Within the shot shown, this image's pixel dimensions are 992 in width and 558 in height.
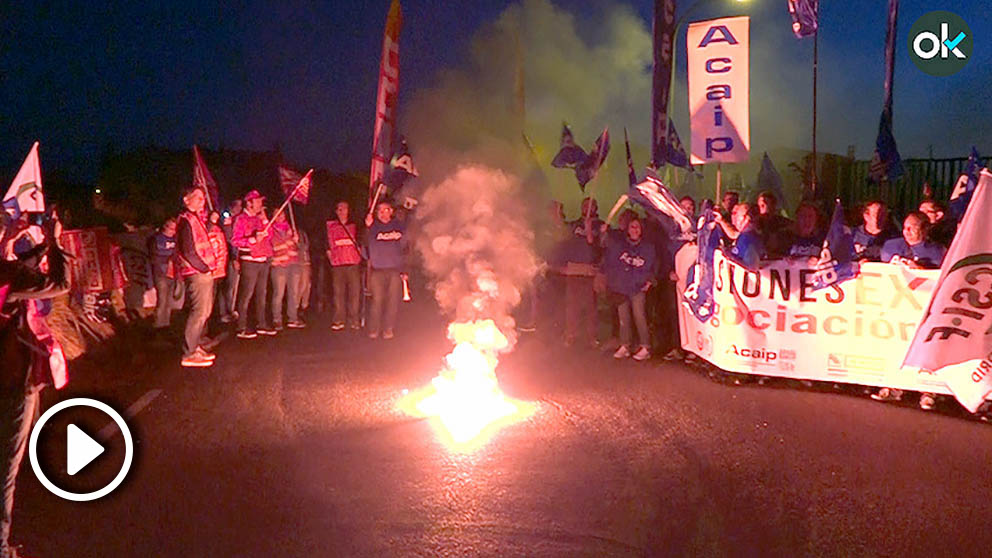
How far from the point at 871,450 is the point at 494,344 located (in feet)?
12.8

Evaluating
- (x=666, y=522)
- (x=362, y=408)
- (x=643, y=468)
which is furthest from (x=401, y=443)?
(x=666, y=522)

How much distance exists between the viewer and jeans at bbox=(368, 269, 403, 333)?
12633mm

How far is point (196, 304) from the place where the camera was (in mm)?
10391

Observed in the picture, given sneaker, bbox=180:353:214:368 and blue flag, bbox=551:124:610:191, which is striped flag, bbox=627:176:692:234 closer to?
blue flag, bbox=551:124:610:191

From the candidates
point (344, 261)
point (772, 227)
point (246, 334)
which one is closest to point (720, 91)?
point (772, 227)

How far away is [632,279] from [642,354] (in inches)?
36.4

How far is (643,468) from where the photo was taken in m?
6.39

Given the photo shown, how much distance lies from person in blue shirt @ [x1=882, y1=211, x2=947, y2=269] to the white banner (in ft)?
0.27

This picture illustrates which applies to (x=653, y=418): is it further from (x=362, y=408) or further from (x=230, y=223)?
(x=230, y=223)

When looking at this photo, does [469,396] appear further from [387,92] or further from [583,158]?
[387,92]

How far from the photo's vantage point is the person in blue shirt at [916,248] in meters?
8.62

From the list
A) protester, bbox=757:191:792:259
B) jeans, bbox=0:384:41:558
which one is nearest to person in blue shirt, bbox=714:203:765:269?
protester, bbox=757:191:792:259

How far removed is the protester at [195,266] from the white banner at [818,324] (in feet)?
18.5

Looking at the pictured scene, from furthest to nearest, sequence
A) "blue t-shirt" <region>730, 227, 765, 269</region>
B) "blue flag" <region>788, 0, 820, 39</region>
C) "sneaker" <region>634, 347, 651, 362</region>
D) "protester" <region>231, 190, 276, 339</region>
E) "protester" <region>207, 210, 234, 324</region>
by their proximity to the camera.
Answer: "blue flag" <region>788, 0, 820, 39</region>
"protester" <region>231, 190, 276, 339</region>
"sneaker" <region>634, 347, 651, 362</region>
"protester" <region>207, 210, 234, 324</region>
"blue t-shirt" <region>730, 227, 765, 269</region>
